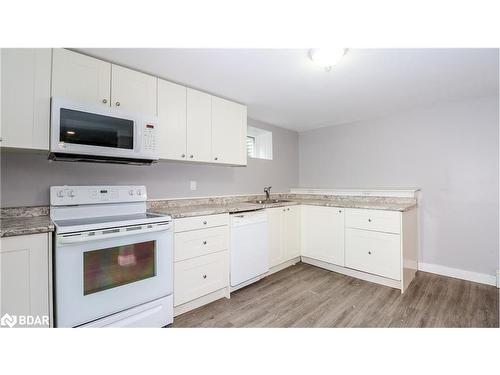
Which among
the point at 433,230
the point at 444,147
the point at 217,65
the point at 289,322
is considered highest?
the point at 217,65

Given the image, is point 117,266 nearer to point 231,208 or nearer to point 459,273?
point 231,208

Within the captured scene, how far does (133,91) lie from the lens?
197 centimetres

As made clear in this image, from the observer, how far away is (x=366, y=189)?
3.43 metres

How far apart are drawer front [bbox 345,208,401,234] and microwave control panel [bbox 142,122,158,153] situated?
2382 mm

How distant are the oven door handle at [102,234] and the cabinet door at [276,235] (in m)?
1.47

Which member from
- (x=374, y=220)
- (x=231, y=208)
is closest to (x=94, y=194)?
(x=231, y=208)

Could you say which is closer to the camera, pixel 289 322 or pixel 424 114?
pixel 289 322

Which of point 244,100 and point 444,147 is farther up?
point 244,100

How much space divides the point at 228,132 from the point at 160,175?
3.00ft

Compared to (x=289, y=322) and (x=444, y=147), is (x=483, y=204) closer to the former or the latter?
(x=444, y=147)
